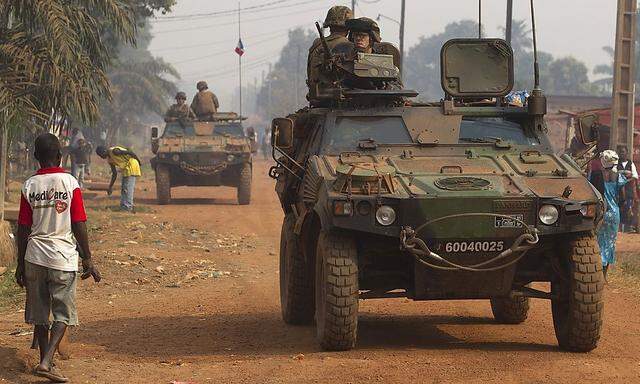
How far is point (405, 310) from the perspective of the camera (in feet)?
37.1

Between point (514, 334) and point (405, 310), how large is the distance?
5.95ft

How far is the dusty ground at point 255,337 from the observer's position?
25.0 ft

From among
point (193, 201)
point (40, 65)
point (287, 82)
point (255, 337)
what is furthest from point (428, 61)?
point (255, 337)

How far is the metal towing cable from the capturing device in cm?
793

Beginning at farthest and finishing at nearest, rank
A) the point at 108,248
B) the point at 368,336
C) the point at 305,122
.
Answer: the point at 108,248
the point at 305,122
the point at 368,336

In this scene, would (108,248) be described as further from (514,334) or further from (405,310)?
(514,334)

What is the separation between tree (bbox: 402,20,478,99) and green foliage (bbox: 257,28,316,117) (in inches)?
418

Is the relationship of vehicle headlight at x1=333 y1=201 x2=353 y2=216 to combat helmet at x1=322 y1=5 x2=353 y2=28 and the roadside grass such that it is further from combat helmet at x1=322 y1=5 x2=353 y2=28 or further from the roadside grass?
the roadside grass

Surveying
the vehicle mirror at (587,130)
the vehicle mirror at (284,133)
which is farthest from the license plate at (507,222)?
the vehicle mirror at (284,133)

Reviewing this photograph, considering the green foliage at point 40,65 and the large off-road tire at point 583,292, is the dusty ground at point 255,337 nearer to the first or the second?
the large off-road tire at point 583,292

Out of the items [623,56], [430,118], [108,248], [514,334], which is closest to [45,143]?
[430,118]

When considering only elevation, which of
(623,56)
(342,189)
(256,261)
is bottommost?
(256,261)

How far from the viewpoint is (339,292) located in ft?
26.6

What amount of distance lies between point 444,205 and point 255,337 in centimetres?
239
